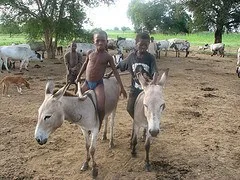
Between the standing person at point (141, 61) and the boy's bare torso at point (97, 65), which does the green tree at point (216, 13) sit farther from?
the boy's bare torso at point (97, 65)

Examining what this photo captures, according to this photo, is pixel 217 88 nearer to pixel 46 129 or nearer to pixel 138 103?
pixel 138 103

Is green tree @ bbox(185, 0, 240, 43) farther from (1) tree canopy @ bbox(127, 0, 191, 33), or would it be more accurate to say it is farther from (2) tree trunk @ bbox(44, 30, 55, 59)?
(1) tree canopy @ bbox(127, 0, 191, 33)

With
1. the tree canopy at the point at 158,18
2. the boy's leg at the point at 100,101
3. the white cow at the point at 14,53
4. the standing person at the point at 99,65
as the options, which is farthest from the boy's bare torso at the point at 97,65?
the tree canopy at the point at 158,18

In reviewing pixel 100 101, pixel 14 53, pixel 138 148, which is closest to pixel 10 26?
pixel 14 53

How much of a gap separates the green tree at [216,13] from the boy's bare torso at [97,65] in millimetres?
25307

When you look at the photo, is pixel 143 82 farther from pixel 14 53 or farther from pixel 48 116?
pixel 14 53

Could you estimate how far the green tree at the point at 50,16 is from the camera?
20.5 meters

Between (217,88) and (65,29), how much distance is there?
12.5 meters

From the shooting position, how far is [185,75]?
14.9m

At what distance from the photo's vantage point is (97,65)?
481cm

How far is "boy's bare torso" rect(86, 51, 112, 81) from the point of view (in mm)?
4816

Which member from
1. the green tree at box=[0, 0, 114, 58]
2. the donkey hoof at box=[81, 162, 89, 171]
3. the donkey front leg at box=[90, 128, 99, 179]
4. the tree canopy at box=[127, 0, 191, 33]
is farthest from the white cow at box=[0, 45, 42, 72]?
the tree canopy at box=[127, 0, 191, 33]

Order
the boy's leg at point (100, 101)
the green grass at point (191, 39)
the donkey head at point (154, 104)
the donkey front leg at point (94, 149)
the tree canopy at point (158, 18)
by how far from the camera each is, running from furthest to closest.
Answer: the tree canopy at point (158, 18), the green grass at point (191, 39), the boy's leg at point (100, 101), the donkey front leg at point (94, 149), the donkey head at point (154, 104)

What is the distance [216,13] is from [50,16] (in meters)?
15.9
